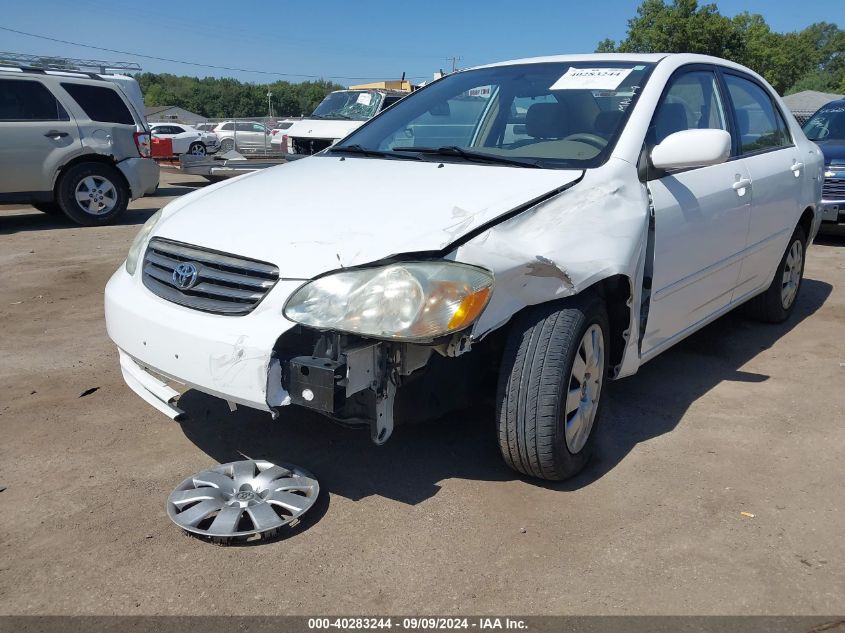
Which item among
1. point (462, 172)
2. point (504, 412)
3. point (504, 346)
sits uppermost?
point (462, 172)

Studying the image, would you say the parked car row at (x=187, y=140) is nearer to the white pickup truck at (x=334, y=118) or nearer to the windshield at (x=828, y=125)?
the white pickup truck at (x=334, y=118)

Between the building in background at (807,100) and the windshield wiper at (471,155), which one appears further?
the building in background at (807,100)

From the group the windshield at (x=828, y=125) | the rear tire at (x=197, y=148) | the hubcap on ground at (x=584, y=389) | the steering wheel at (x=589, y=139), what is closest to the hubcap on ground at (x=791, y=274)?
the steering wheel at (x=589, y=139)

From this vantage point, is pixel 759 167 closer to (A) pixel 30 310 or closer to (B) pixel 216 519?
(B) pixel 216 519

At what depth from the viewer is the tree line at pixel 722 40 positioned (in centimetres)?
4588

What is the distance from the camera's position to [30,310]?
5520 mm

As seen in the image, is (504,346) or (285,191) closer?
(504,346)

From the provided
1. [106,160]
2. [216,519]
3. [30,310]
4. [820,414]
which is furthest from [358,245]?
[106,160]

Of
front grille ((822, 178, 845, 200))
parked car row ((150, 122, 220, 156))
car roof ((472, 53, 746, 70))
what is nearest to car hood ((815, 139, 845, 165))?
front grille ((822, 178, 845, 200))

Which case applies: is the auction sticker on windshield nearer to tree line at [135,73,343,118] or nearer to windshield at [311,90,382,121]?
windshield at [311,90,382,121]

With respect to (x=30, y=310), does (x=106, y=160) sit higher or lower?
higher

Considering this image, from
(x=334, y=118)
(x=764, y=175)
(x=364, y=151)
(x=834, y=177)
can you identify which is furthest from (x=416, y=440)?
(x=334, y=118)

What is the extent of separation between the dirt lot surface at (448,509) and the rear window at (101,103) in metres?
6.17

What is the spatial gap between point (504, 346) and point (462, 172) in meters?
0.76
